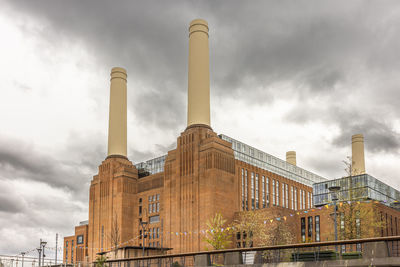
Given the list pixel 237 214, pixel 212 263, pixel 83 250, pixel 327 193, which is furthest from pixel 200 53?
pixel 212 263

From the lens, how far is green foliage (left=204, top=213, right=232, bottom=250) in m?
72.6

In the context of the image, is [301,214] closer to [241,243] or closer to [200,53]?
[241,243]

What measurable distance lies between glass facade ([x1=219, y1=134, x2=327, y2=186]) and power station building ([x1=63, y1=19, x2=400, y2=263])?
227 millimetres

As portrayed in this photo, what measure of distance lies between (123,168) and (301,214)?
132 feet

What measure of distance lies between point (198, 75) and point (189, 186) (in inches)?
870

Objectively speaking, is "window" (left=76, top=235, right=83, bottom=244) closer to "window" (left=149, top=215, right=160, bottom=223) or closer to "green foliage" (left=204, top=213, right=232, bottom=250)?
"window" (left=149, top=215, right=160, bottom=223)

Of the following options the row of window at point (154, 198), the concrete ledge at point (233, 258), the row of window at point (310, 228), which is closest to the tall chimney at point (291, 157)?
the row of window at point (154, 198)

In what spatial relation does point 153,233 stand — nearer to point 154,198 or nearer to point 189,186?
point 154,198

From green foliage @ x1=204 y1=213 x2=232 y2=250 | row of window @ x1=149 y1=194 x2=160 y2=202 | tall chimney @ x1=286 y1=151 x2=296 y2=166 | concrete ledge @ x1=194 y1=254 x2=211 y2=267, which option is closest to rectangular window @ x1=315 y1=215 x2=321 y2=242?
green foliage @ x1=204 y1=213 x2=232 y2=250

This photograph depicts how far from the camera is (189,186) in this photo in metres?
86.8

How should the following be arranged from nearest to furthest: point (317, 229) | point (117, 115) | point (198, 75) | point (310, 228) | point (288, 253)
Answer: point (288, 253) → point (317, 229) → point (310, 228) → point (198, 75) → point (117, 115)

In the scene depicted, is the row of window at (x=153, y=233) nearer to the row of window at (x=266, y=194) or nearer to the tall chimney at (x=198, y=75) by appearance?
the row of window at (x=266, y=194)

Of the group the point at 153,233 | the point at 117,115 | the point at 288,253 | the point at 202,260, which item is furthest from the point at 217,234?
the point at 288,253

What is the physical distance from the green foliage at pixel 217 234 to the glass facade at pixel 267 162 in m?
22.7
